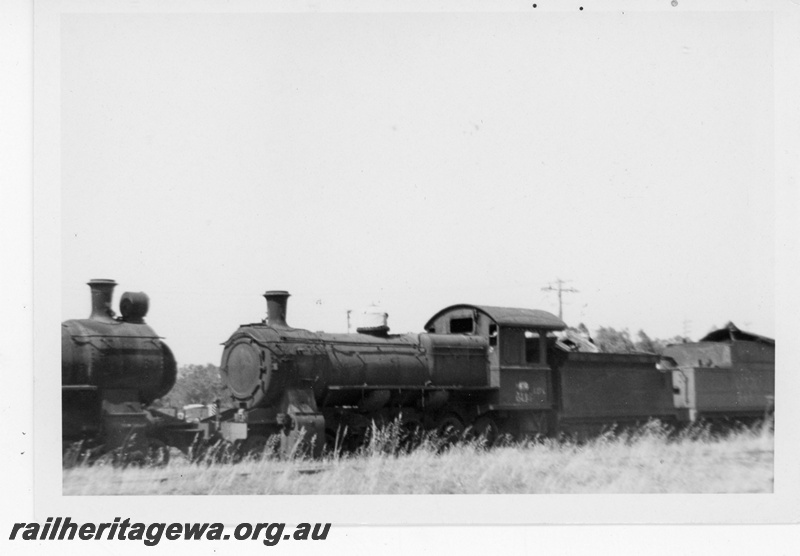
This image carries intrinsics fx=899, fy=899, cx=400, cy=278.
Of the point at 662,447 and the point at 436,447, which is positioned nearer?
the point at 436,447

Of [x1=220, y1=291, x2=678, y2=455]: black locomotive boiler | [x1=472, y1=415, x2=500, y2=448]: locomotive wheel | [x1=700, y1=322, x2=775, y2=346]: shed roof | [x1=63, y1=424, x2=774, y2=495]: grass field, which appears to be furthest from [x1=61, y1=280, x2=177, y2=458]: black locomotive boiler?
[x1=700, y1=322, x2=775, y2=346]: shed roof

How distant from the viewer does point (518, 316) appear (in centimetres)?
1573

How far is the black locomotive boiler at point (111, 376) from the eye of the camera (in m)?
12.5

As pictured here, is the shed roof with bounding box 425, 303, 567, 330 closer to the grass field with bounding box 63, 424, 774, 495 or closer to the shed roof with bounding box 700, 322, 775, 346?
the grass field with bounding box 63, 424, 774, 495

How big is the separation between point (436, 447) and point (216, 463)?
3318 millimetres

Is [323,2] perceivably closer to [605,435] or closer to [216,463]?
[216,463]

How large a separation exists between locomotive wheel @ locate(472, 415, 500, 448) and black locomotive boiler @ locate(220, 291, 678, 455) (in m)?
0.02

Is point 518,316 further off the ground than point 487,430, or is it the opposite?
point 518,316

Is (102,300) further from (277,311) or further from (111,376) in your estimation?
(277,311)

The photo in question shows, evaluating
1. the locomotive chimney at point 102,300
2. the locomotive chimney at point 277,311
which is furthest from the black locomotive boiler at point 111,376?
the locomotive chimney at point 277,311

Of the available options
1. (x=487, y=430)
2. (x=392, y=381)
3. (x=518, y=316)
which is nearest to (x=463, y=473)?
(x=392, y=381)

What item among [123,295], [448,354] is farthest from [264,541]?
[448,354]

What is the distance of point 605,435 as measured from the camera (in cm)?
1510

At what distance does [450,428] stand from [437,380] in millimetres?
873
